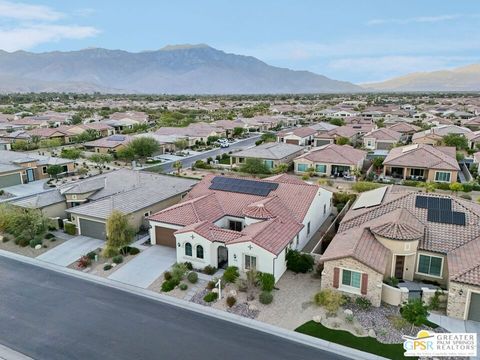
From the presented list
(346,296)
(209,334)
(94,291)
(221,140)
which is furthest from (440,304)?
(221,140)

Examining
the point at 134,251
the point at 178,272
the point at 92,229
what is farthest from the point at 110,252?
the point at 178,272

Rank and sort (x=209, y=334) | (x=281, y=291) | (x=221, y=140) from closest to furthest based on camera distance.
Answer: (x=209, y=334) → (x=281, y=291) → (x=221, y=140)

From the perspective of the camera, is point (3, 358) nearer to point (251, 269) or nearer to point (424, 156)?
point (251, 269)

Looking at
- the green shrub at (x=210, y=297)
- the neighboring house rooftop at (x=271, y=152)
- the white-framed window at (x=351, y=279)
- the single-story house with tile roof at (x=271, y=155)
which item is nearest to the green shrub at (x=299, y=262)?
the white-framed window at (x=351, y=279)

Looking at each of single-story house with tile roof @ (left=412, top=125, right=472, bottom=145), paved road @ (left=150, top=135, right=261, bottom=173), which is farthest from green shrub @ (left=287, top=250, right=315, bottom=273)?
single-story house with tile roof @ (left=412, top=125, right=472, bottom=145)

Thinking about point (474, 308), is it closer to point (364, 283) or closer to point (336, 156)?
point (364, 283)
